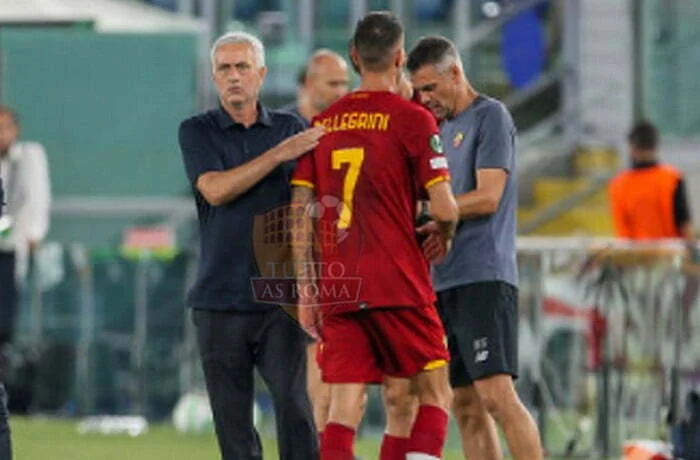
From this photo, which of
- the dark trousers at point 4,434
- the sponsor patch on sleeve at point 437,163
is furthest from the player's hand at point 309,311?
the dark trousers at point 4,434

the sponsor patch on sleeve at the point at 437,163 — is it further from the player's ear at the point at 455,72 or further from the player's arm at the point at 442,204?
the player's ear at the point at 455,72

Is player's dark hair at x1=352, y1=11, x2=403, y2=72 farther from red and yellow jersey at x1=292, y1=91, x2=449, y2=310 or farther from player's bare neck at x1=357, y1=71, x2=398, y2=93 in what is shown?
red and yellow jersey at x1=292, y1=91, x2=449, y2=310

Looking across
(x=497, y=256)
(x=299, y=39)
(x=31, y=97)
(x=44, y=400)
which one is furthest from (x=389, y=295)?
(x=299, y=39)

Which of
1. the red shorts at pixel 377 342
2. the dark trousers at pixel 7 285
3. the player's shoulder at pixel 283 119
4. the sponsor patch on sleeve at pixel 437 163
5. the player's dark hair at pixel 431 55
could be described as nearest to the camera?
the sponsor patch on sleeve at pixel 437 163

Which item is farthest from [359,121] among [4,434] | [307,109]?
[307,109]

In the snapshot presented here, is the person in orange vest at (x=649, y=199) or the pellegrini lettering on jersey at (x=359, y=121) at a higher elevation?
the pellegrini lettering on jersey at (x=359, y=121)

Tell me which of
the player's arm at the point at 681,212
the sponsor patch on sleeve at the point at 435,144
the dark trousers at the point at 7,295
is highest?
the sponsor patch on sleeve at the point at 435,144

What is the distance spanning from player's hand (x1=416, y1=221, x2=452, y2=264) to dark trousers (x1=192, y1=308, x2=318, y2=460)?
682 millimetres

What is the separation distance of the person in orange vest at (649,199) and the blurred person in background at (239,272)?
719cm

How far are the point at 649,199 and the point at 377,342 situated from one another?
25.6 ft

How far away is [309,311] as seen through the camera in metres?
11.5

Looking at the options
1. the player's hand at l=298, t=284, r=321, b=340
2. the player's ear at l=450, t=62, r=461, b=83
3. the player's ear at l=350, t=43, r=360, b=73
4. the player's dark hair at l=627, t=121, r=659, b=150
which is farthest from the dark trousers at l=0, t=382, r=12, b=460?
the player's dark hair at l=627, t=121, r=659, b=150

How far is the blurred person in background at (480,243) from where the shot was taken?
12.4 metres

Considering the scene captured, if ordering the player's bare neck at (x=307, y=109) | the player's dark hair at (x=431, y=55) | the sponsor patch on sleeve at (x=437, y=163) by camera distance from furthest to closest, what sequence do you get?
the player's bare neck at (x=307, y=109)
the player's dark hair at (x=431, y=55)
the sponsor patch on sleeve at (x=437, y=163)
